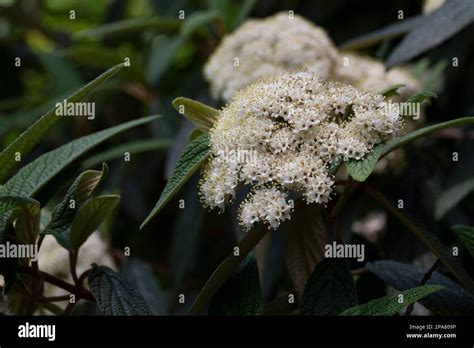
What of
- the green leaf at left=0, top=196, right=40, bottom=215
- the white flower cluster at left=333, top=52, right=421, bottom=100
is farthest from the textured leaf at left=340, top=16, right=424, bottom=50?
the green leaf at left=0, top=196, right=40, bottom=215

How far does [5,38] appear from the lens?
260 cm

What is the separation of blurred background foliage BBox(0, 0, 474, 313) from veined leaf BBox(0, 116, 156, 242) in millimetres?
419

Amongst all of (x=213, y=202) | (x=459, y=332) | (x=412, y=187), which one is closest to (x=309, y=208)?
(x=213, y=202)

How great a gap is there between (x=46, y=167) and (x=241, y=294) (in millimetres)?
304

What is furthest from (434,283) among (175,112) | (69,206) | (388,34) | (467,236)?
(175,112)

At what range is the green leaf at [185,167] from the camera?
1.01 metres

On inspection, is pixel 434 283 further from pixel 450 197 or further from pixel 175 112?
pixel 175 112

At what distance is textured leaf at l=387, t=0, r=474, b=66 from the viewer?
4.53 ft

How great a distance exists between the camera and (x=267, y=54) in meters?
1.65

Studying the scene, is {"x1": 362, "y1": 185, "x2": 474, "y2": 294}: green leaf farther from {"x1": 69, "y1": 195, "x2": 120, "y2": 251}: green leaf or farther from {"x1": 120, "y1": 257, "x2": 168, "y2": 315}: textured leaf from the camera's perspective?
{"x1": 120, "y1": 257, "x2": 168, "y2": 315}: textured leaf

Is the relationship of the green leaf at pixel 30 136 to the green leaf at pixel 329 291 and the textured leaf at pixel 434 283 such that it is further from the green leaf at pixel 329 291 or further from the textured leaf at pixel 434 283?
the textured leaf at pixel 434 283

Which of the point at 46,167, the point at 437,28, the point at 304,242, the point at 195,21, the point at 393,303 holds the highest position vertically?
the point at 195,21

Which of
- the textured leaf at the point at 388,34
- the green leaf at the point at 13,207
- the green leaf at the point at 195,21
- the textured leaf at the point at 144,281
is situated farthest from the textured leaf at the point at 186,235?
the green leaf at the point at 13,207

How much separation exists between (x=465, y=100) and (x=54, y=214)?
3.81 feet
